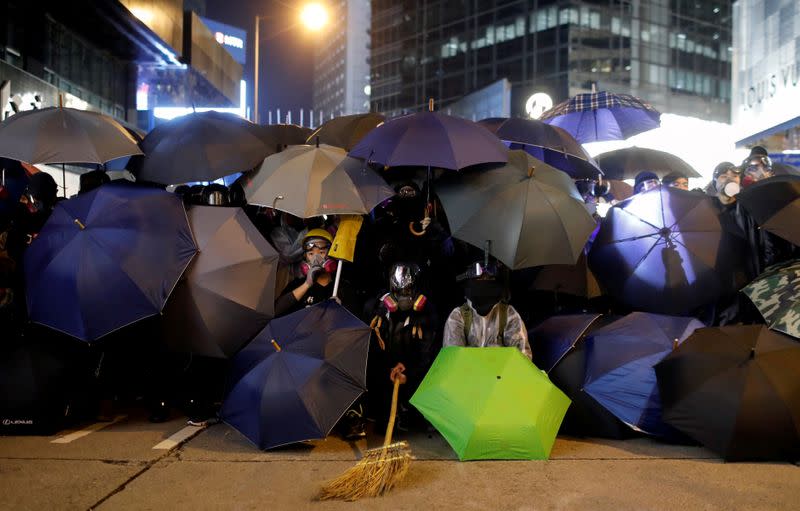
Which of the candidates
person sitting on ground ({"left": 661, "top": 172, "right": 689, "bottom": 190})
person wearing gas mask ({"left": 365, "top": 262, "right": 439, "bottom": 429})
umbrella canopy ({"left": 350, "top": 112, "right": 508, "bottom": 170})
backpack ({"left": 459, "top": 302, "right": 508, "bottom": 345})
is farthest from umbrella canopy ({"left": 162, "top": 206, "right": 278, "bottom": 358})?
person sitting on ground ({"left": 661, "top": 172, "right": 689, "bottom": 190})

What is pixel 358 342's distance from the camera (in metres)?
6.23

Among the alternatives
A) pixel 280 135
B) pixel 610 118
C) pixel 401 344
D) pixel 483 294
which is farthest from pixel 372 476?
pixel 610 118

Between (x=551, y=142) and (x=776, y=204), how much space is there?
2.40 metres

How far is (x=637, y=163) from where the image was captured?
10.8 meters

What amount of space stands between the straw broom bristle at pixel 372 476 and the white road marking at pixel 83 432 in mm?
2697

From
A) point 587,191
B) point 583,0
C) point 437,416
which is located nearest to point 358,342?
point 437,416

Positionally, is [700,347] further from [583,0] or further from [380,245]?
[583,0]

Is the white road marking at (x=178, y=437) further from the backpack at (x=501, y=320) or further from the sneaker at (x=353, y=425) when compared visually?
the backpack at (x=501, y=320)

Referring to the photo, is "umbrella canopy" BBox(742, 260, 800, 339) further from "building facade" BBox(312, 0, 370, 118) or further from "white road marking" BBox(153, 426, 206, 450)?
"building facade" BBox(312, 0, 370, 118)

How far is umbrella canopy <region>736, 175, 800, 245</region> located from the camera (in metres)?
6.78

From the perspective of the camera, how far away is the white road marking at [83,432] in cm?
629

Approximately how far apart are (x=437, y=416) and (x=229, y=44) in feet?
245

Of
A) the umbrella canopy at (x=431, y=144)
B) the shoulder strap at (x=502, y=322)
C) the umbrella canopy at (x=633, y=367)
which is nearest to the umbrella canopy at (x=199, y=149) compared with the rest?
the umbrella canopy at (x=431, y=144)

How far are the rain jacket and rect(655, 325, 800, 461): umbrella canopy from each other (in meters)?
1.21
